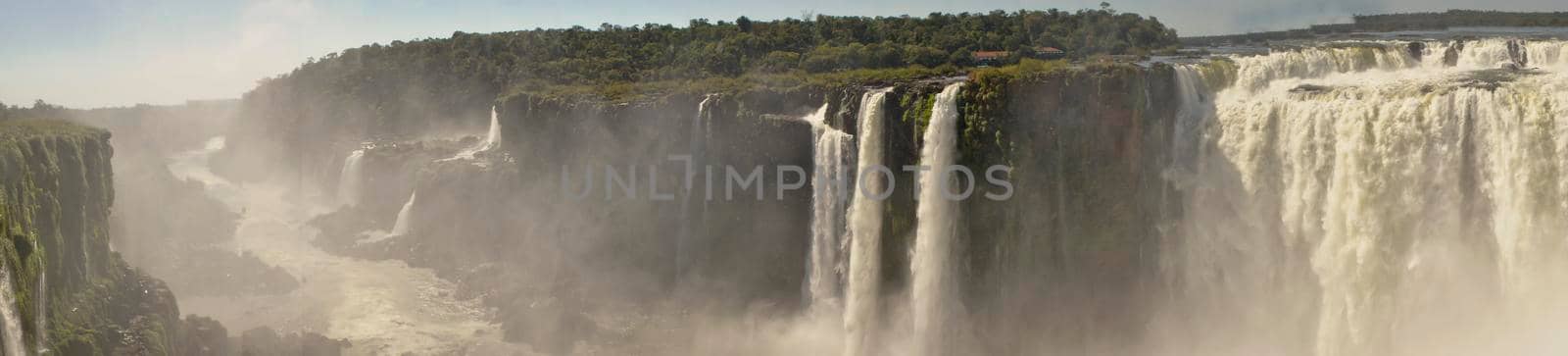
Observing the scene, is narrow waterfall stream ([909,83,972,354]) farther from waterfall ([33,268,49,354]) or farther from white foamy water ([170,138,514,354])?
waterfall ([33,268,49,354])

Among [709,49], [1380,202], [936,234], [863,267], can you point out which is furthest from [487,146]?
[1380,202]

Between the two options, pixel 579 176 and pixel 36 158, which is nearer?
pixel 36 158

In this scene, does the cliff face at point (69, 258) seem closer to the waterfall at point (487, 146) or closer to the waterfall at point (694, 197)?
Result: the waterfall at point (694, 197)

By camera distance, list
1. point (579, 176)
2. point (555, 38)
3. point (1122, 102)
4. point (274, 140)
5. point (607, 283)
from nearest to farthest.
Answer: point (1122, 102), point (607, 283), point (579, 176), point (555, 38), point (274, 140)

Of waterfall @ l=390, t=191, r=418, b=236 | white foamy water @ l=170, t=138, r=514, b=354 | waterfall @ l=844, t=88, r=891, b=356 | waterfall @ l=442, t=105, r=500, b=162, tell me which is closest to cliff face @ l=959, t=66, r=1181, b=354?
waterfall @ l=844, t=88, r=891, b=356

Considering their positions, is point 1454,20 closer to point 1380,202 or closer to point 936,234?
point 1380,202

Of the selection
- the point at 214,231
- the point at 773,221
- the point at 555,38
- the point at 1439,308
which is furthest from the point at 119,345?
the point at 555,38

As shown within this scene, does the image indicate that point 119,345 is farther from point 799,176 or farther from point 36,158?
point 799,176
